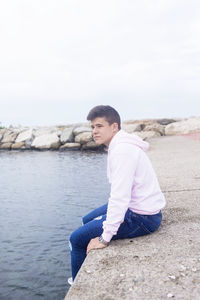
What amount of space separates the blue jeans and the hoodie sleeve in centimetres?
22

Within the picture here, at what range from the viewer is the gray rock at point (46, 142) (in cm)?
2078

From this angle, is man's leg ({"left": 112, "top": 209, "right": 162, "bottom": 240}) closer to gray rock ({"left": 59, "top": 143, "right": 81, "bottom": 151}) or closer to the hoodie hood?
the hoodie hood

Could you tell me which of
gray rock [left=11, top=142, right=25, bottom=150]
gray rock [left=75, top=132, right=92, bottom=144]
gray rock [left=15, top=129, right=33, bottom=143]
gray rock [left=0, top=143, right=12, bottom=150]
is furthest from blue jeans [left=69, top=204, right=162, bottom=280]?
gray rock [left=0, top=143, right=12, bottom=150]

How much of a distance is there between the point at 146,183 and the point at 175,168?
4889 millimetres

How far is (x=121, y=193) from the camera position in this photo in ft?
8.75

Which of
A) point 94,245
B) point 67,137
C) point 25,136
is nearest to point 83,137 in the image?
point 67,137

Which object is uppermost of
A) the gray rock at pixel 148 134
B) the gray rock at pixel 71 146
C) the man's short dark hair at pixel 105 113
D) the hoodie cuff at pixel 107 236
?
the man's short dark hair at pixel 105 113

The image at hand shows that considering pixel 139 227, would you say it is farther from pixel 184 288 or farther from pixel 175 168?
pixel 175 168

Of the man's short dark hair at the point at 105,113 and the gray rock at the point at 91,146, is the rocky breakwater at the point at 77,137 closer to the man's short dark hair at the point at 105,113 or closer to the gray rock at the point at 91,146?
the gray rock at the point at 91,146

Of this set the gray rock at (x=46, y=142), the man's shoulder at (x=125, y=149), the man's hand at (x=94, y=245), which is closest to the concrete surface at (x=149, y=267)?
the man's hand at (x=94, y=245)

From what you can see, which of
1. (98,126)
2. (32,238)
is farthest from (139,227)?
(32,238)

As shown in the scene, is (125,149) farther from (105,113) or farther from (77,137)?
(77,137)

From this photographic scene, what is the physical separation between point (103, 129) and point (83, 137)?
57.4ft

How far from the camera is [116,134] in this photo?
288cm
